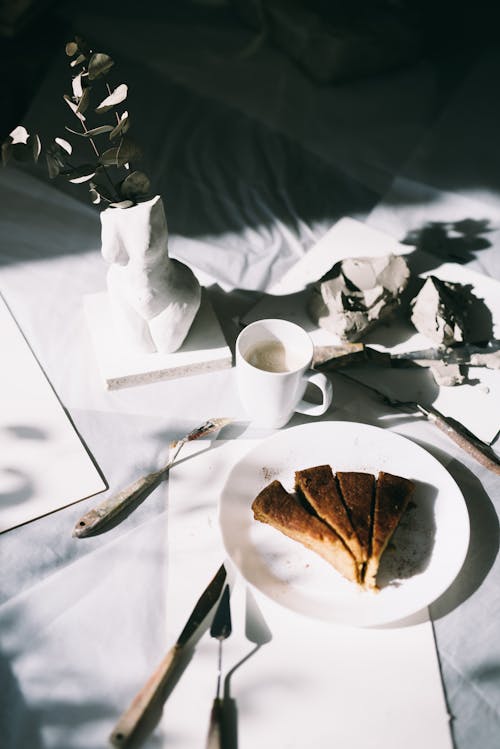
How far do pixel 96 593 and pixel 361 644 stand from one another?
0.33m

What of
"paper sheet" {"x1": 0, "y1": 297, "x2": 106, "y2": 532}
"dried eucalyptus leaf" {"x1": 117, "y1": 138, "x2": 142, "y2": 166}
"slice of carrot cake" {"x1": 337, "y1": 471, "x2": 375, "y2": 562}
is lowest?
"paper sheet" {"x1": 0, "y1": 297, "x2": 106, "y2": 532}

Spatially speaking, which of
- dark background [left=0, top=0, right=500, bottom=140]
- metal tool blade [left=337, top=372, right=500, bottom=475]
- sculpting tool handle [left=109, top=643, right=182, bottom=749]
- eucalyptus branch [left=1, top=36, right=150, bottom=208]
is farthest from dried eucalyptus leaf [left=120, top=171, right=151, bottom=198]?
dark background [left=0, top=0, right=500, bottom=140]

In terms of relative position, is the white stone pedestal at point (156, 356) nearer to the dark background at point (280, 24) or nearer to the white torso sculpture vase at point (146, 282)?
the white torso sculpture vase at point (146, 282)

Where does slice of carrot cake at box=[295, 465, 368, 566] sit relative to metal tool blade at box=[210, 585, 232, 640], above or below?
above

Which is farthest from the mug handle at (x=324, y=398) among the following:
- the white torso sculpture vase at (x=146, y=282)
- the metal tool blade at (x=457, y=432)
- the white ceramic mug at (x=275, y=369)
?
the white torso sculpture vase at (x=146, y=282)

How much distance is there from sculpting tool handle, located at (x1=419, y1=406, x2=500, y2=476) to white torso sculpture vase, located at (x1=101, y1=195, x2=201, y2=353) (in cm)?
42

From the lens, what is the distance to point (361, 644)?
727 millimetres

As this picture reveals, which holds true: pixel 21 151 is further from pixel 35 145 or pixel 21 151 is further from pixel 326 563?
pixel 326 563

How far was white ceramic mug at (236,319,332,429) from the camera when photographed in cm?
88

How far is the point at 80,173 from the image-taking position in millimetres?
826

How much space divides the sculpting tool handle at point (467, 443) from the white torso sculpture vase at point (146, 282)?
42 cm

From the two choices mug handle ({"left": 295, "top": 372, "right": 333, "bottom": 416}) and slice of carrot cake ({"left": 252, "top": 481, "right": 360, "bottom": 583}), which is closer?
slice of carrot cake ({"left": 252, "top": 481, "right": 360, "bottom": 583})

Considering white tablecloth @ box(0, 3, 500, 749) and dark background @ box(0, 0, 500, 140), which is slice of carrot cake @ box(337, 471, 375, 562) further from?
dark background @ box(0, 0, 500, 140)

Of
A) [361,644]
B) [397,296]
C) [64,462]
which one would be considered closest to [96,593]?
[64,462]
